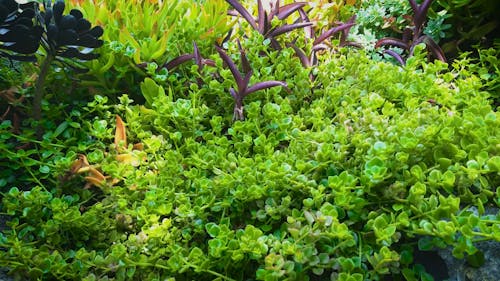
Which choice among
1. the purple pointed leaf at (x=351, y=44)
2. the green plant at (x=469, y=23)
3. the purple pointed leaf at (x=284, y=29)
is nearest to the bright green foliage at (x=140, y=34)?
the purple pointed leaf at (x=284, y=29)

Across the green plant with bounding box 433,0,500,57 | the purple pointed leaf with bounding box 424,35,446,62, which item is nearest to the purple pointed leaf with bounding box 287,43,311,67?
the purple pointed leaf with bounding box 424,35,446,62

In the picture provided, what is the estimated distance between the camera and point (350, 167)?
144cm

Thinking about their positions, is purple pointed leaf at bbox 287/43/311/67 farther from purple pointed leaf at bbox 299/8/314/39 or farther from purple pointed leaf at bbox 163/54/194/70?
purple pointed leaf at bbox 163/54/194/70

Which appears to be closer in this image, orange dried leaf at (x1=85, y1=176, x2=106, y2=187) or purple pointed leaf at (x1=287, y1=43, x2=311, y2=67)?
orange dried leaf at (x1=85, y1=176, x2=106, y2=187)

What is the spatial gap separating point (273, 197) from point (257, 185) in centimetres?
6

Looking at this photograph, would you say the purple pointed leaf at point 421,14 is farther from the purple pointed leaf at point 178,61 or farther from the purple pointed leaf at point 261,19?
the purple pointed leaf at point 178,61

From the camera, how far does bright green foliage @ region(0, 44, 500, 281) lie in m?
1.20

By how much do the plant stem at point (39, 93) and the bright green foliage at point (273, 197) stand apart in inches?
4.5

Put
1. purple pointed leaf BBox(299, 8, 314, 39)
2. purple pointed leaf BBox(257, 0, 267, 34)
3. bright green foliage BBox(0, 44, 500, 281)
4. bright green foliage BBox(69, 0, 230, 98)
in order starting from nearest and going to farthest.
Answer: bright green foliage BBox(0, 44, 500, 281)
bright green foliage BBox(69, 0, 230, 98)
purple pointed leaf BBox(257, 0, 267, 34)
purple pointed leaf BBox(299, 8, 314, 39)

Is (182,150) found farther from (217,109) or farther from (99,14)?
(99,14)

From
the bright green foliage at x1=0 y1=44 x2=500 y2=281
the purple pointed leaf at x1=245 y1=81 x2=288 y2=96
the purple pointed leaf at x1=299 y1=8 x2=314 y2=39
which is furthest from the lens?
the purple pointed leaf at x1=299 y1=8 x2=314 y2=39

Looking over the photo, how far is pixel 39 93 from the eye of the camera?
5.82 feet

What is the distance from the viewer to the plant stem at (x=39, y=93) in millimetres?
1732

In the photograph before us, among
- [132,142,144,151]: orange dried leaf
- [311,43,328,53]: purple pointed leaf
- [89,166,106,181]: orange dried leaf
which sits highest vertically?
[311,43,328,53]: purple pointed leaf
